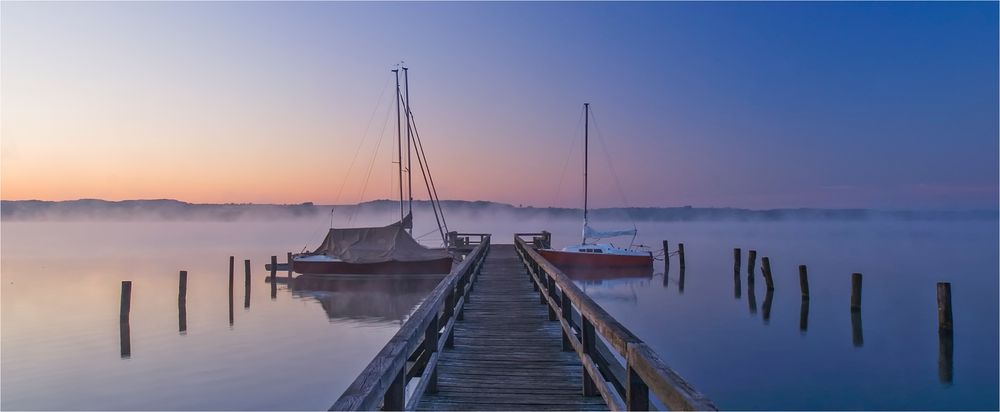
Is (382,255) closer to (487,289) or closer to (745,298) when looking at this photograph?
(487,289)

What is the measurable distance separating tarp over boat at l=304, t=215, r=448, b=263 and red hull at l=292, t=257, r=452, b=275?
0.24 m

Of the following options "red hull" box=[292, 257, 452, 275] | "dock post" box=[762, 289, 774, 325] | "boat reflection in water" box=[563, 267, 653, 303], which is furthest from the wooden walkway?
"red hull" box=[292, 257, 452, 275]

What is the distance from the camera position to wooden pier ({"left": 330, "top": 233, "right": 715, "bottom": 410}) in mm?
3654

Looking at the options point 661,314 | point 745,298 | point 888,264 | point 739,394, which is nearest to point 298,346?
A: point 739,394

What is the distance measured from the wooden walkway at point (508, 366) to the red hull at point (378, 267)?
14956 mm

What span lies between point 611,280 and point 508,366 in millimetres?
24594

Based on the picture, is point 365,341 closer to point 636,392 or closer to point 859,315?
point 636,392

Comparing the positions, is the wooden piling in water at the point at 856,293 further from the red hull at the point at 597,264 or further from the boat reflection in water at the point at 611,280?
the red hull at the point at 597,264

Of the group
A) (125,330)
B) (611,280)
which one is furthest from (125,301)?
(611,280)

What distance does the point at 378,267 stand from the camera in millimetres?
27594

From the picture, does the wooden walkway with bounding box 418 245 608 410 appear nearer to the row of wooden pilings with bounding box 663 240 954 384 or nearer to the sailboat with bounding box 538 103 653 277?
the row of wooden pilings with bounding box 663 240 954 384

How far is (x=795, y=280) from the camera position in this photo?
1247 inches

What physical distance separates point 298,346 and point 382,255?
11.5 m

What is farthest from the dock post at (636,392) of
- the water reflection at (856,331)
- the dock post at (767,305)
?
the dock post at (767,305)
